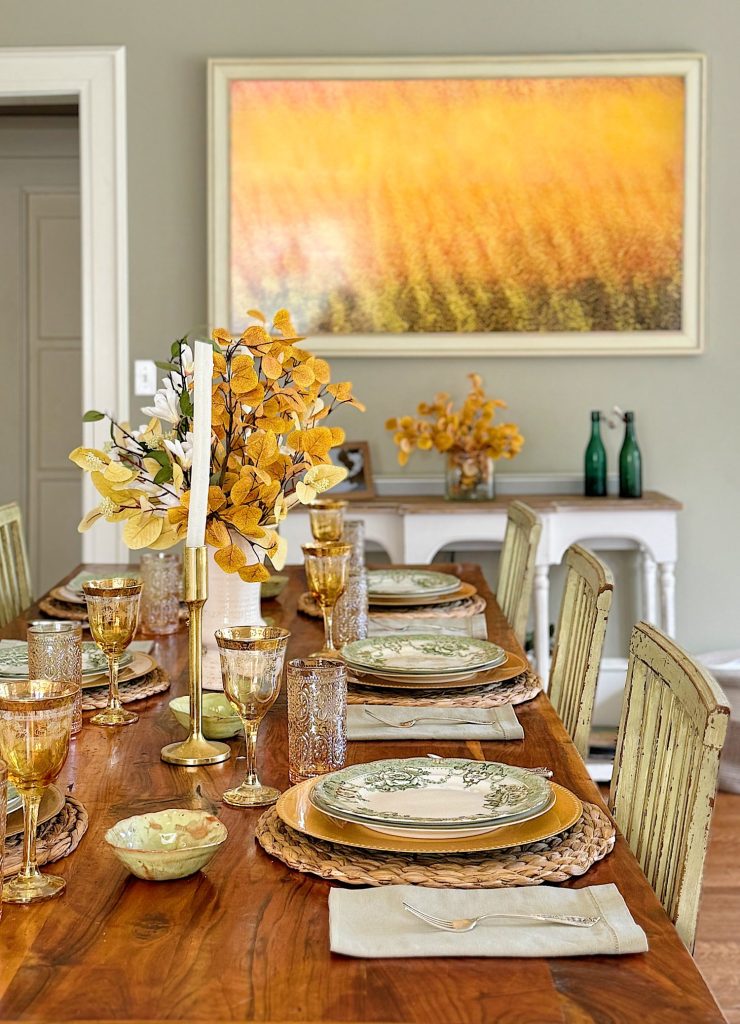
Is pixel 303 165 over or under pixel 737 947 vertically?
over

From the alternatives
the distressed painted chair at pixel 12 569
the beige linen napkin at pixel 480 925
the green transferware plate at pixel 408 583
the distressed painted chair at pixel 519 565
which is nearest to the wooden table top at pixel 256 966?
the beige linen napkin at pixel 480 925

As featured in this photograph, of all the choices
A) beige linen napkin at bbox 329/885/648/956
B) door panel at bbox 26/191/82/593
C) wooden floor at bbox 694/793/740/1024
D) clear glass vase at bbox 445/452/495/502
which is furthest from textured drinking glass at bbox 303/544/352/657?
door panel at bbox 26/191/82/593

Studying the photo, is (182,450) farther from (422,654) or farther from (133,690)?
(422,654)

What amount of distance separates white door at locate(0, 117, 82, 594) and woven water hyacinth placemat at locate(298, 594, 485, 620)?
2.91 m

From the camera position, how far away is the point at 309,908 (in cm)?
96

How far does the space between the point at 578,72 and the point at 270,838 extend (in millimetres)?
3191

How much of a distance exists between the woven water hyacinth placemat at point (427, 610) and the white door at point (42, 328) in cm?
291

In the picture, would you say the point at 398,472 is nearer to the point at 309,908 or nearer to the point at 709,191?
the point at 709,191

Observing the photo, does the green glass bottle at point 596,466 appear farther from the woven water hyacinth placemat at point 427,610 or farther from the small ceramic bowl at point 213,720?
the small ceramic bowl at point 213,720

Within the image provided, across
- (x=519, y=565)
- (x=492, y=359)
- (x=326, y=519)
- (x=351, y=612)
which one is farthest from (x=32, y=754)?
(x=492, y=359)

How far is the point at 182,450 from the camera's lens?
1476 millimetres

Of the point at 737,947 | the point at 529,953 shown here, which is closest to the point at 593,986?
the point at 529,953

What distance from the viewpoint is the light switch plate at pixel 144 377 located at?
3.80m

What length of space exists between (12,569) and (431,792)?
1.77m
